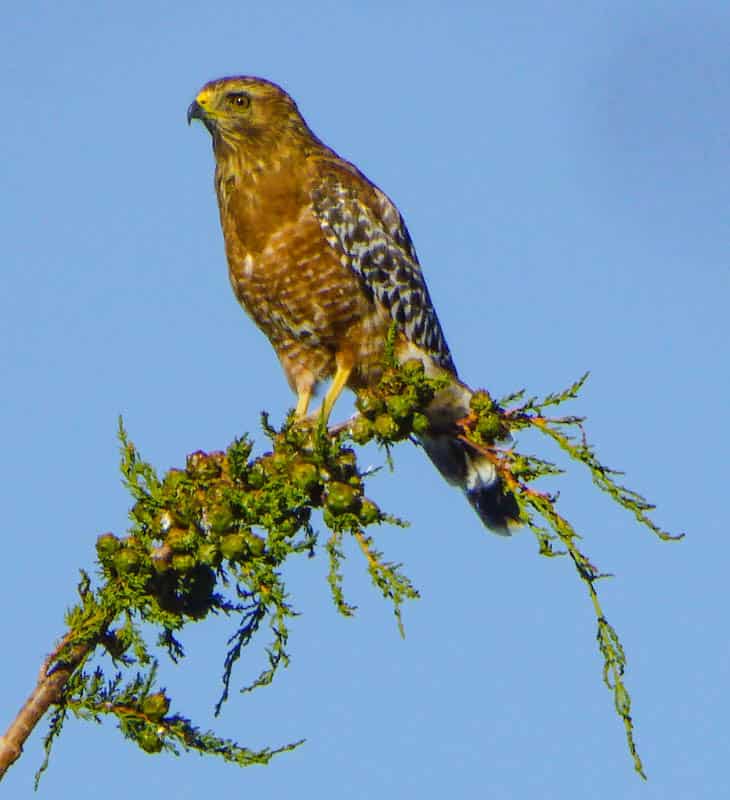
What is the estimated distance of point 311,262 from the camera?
25.4 feet

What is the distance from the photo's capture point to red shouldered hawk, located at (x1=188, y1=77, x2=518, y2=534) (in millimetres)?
7723

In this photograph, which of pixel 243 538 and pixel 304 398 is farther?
pixel 304 398

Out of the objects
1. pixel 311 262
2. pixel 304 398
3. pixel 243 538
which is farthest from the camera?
pixel 304 398

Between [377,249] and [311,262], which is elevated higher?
[377,249]

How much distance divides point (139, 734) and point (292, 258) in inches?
167

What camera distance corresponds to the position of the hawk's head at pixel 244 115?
801 cm

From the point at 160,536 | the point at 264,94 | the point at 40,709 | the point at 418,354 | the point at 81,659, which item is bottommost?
the point at 40,709

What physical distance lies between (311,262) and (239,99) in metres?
1.18

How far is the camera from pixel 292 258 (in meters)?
7.69

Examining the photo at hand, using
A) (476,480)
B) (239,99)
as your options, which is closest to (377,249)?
(239,99)

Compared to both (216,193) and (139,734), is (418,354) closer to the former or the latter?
(216,193)

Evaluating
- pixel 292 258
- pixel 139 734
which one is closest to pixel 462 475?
pixel 292 258

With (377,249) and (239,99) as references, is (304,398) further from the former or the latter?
(239,99)

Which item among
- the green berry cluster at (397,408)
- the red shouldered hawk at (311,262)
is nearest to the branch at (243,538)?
the green berry cluster at (397,408)
